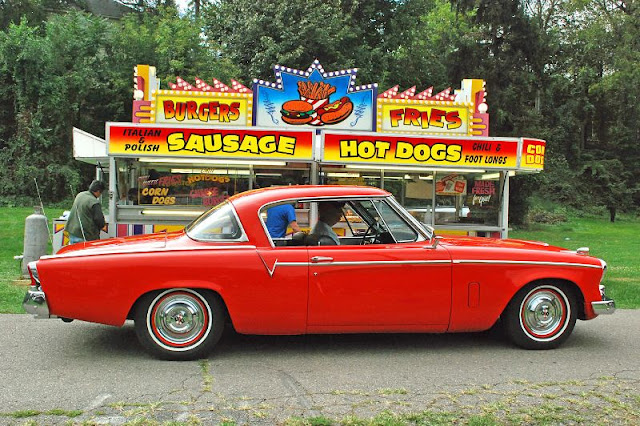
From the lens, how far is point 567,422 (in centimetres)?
359

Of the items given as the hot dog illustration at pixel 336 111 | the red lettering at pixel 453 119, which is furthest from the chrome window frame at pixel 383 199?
the red lettering at pixel 453 119

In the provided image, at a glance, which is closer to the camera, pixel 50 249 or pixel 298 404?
pixel 298 404

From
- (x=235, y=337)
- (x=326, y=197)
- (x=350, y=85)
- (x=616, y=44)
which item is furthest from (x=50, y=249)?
(x=616, y=44)

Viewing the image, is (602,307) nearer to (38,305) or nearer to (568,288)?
(568,288)

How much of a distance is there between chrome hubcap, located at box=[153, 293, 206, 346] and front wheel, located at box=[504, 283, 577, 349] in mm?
2731

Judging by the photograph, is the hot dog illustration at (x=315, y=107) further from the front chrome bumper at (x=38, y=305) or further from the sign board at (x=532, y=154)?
the front chrome bumper at (x=38, y=305)

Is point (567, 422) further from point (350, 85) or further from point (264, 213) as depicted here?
point (350, 85)

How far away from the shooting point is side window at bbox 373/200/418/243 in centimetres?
512

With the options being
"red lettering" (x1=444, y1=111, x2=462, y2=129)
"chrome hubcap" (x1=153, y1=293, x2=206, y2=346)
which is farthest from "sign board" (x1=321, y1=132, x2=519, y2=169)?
"chrome hubcap" (x1=153, y1=293, x2=206, y2=346)

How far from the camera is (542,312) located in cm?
520

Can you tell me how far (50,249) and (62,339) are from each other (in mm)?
7125

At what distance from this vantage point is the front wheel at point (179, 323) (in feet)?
15.5

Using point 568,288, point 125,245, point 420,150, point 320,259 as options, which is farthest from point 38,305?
point 420,150

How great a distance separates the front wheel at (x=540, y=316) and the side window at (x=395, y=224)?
43.4 inches
